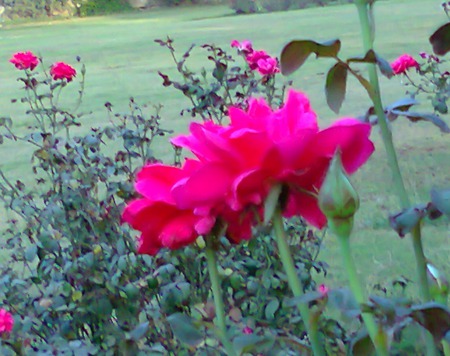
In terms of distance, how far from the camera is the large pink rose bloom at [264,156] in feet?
1.85

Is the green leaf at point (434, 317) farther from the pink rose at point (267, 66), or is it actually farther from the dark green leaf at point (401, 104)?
the pink rose at point (267, 66)

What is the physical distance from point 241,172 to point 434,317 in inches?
5.9

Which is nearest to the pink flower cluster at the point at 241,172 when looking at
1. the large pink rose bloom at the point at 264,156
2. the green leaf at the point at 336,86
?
the large pink rose bloom at the point at 264,156

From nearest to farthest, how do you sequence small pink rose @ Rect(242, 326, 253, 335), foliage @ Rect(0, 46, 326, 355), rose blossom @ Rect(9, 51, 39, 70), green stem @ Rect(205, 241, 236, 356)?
green stem @ Rect(205, 241, 236, 356) < small pink rose @ Rect(242, 326, 253, 335) < foliage @ Rect(0, 46, 326, 355) < rose blossom @ Rect(9, 51, 39, 70)

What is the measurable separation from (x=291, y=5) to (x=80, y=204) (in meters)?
22.6

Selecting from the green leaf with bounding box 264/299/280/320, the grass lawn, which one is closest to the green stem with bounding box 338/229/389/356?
the green leaf with bounding box 264/299/280/320

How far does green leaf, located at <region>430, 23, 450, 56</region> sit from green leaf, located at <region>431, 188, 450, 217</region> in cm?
16

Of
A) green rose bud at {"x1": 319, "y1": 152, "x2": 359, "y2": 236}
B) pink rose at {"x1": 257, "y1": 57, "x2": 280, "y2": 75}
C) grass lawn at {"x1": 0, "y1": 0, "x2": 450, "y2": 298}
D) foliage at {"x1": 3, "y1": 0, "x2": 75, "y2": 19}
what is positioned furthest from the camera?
foliage at {"x1": 3, "y1": 0, "x2": 75, "y2": 19}

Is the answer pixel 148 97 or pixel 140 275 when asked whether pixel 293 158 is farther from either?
pixel 148 97

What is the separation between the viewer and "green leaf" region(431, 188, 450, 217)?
64 cm

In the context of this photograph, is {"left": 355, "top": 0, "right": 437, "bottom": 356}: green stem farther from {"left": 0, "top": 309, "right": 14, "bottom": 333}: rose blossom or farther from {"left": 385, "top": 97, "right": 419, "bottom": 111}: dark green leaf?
{"left": 0, "top": 309, "right": 14, "bottom": 333}: rose blossom

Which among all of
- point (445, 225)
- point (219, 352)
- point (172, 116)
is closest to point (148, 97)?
Result: point (172, 116)

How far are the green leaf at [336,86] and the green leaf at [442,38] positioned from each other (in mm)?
94

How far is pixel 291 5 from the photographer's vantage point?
2380 centimetres
